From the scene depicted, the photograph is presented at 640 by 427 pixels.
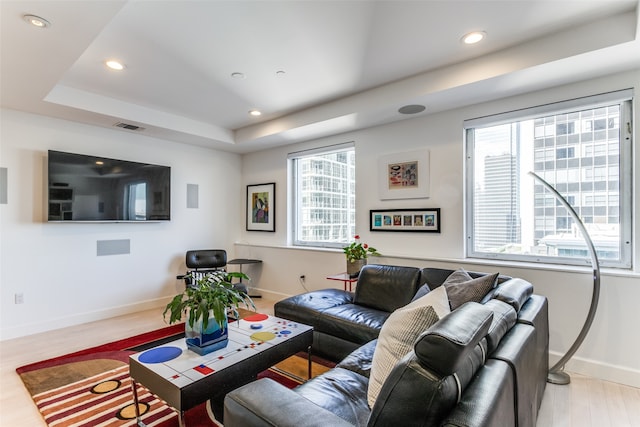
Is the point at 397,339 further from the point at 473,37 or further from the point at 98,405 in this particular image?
the point at 473,37

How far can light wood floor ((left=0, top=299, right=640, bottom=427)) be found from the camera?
2055 mm

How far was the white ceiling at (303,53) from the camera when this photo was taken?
2.09 m

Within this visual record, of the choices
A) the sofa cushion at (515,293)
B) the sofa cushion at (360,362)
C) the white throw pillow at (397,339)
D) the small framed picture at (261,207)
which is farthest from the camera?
the small framed picture at (261,207)

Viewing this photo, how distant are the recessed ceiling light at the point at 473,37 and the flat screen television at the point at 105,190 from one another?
13.2 ft

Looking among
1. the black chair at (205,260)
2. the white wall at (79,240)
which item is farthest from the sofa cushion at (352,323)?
the white wall at (79,240)

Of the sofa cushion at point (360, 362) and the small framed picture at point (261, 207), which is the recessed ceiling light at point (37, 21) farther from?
the small framed picture at point (261, 207)

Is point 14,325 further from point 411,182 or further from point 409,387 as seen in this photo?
point 411,182

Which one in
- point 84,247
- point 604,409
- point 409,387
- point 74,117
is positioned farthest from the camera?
point 84,247

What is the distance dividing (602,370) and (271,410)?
2.93 meters

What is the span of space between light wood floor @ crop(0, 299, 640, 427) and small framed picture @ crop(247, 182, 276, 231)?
8.58ft

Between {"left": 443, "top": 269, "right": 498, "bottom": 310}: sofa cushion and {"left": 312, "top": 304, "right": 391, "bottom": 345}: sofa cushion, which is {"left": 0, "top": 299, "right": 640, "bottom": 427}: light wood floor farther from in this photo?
{"left": 312, "top": 304, "right": 391, "bottom": 345}: sofa cushion

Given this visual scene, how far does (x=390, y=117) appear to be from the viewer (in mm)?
3719

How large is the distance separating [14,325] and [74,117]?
2.38 meters

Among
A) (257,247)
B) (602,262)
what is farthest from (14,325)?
(602,262)
